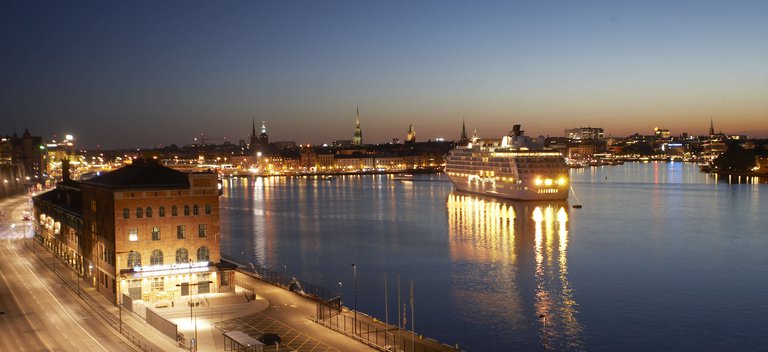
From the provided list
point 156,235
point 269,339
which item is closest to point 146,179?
point 156,235

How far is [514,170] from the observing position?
71.2 metres

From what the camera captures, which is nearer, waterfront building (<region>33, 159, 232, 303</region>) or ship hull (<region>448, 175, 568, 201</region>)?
waterfront building (<region>33, 159, 232, 303</region>)

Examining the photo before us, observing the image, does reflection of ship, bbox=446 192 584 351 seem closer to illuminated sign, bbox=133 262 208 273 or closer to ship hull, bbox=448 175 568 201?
illuminated sign, bbox=133 262 208 273

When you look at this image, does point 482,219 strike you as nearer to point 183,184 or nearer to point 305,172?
point 183,184

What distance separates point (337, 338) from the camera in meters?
18.7

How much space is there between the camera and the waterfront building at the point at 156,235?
23.5m

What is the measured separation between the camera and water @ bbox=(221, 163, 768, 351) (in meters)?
22.6

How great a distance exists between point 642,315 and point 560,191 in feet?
149

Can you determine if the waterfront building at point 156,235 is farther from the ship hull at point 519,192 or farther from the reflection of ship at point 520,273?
the ship hull at point 519,192

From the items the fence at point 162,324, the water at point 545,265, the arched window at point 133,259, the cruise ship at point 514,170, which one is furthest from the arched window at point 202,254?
the cruise ship at point 514,170

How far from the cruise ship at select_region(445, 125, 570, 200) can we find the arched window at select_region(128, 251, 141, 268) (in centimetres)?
4957

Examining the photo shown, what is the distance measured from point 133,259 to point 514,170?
5220 centimetres

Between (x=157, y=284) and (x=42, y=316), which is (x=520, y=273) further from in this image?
(x=42, y=316)

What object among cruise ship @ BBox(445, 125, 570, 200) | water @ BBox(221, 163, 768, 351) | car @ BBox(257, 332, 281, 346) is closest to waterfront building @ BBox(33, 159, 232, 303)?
water @ BBox(221, 163, 768, 351)
